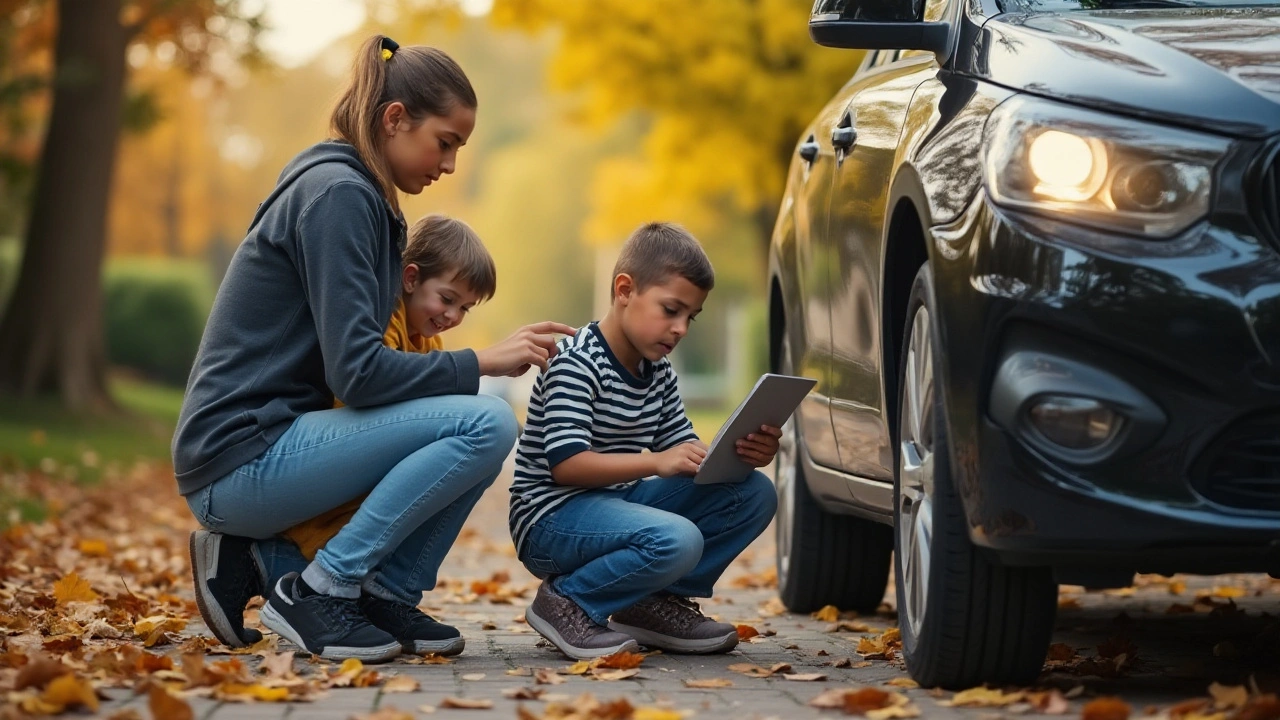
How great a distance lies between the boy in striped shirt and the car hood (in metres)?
1.13

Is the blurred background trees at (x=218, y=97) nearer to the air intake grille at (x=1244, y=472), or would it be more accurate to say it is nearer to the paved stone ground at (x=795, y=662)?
the paved stone ground at (x=795, y=662)

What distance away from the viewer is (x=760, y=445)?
461cm

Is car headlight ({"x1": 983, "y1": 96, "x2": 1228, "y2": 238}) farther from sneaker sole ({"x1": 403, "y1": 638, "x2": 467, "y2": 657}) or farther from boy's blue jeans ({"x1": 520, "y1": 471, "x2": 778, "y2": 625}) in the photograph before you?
sneaker sole ({"x1": 403, "y1": 638, "x2": 467, "y2": 657})

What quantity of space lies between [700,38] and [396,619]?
15879 millimetres

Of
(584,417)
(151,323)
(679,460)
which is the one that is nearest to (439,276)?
(584,417)

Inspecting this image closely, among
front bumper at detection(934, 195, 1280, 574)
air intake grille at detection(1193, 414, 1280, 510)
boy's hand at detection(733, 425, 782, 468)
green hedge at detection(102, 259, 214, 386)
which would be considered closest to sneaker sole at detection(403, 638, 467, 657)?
boy's hand at detection(733, 425, 782, 468)

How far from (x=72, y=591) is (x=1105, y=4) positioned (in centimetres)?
363

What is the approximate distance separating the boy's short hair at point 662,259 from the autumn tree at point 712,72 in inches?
563

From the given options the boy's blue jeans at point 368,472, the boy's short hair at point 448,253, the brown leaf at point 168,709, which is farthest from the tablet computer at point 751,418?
the brown leaf at point 168,709

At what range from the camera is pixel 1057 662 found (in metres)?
4.44

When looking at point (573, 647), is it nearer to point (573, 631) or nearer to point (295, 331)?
point (573, 631)

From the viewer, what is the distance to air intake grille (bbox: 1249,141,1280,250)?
3.28 m

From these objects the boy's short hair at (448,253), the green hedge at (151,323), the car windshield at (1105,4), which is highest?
the car windshield at (1105,4)

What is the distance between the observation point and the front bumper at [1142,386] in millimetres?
3217
